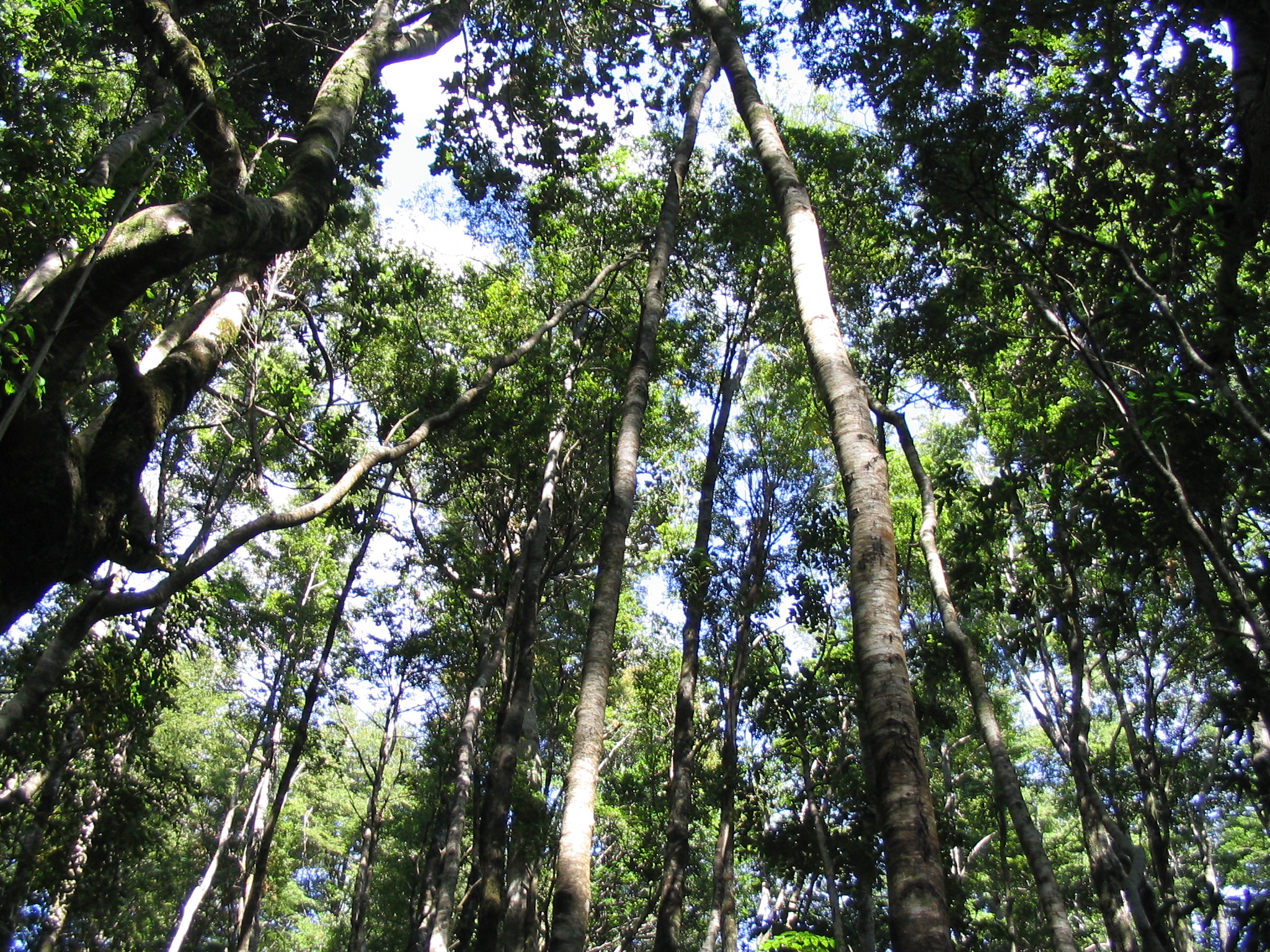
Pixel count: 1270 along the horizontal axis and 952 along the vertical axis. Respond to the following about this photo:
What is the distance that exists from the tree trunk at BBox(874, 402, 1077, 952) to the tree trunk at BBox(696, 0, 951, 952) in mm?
4537

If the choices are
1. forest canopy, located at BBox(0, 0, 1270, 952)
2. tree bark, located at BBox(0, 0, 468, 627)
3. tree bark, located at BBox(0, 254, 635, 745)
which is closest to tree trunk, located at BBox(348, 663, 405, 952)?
forest canopy, located at BBox(0, 0, 1270, 952)

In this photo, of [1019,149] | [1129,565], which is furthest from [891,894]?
[1019,149]

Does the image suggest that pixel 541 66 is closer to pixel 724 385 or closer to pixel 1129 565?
pixel 724 385

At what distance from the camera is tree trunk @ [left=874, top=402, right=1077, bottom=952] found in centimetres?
624

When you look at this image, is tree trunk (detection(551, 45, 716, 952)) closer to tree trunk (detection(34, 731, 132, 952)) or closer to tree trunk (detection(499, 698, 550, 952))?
tree trunk (detection(499, 698, 550, 952))

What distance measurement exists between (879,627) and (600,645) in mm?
2524

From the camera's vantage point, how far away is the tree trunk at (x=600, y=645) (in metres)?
4.27

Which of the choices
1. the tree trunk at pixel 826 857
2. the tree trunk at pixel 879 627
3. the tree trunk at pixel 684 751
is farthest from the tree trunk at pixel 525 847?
the tree trunk at pixel 879 627

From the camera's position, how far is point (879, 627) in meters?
3.25

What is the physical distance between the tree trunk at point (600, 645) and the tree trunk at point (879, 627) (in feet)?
6.50

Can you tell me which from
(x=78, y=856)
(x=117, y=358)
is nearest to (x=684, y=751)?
(x=117, y=358)

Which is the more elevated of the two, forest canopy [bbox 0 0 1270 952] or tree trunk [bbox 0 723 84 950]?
forest canopy [bbox 0 0 1270 952]

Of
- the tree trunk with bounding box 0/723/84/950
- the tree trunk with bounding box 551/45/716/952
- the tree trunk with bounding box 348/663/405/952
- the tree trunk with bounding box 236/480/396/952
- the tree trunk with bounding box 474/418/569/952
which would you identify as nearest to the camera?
the tree trunk with bounding box 551/45/716/952

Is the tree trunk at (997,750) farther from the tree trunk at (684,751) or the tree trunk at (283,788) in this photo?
the tree trunk at (283,788)
